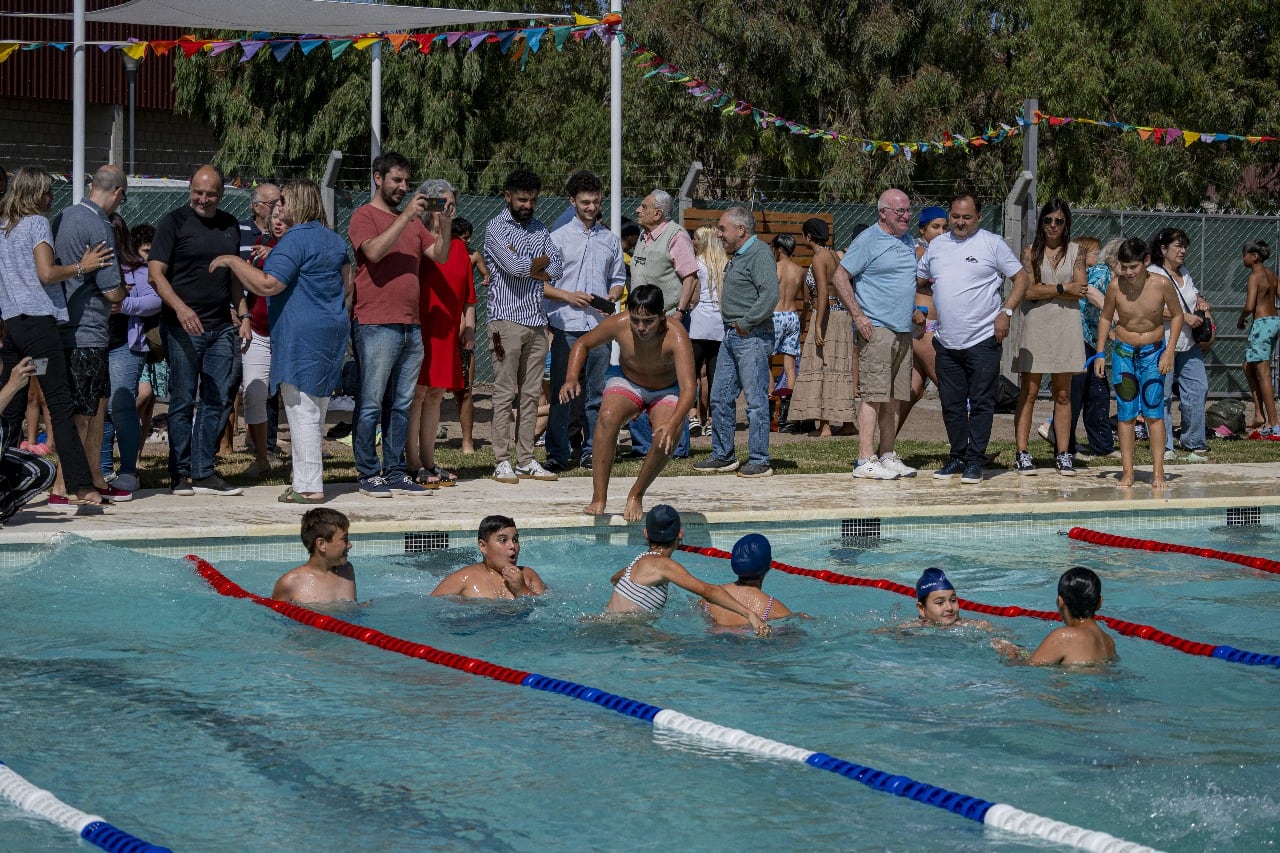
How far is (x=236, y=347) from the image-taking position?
10008 millimetres

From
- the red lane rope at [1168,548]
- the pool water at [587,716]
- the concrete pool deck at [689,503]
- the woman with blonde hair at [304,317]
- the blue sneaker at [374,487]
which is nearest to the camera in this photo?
the pool water at [587,716]

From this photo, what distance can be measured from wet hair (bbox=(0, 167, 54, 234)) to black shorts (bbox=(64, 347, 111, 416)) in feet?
2.70

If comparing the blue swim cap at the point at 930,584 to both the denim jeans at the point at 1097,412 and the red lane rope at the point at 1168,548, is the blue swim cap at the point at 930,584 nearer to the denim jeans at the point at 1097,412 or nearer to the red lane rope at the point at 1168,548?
the red lane rope at the point at 1168,548

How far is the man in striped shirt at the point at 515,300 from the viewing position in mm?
10648

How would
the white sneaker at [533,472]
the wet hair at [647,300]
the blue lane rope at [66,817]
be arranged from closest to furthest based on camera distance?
the blue lane rope at [66,817] → the wet hair at [647,300] → the white sneaker at [533,472]

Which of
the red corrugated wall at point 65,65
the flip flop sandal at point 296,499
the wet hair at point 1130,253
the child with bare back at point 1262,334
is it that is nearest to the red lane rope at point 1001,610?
the flip flop sandal at point 296,499

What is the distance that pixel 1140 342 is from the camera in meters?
10.8

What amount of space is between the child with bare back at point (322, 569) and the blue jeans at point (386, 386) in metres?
2.28

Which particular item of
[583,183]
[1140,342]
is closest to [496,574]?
[583,183]

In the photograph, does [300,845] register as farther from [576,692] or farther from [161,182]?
[161,182]

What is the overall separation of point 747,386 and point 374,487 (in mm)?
2918

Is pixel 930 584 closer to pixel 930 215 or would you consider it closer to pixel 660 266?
pixel 660 266

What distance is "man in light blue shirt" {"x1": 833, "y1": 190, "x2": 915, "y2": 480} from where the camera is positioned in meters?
11.1

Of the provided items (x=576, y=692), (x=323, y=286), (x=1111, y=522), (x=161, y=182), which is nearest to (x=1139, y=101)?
(x=161, y=182)
